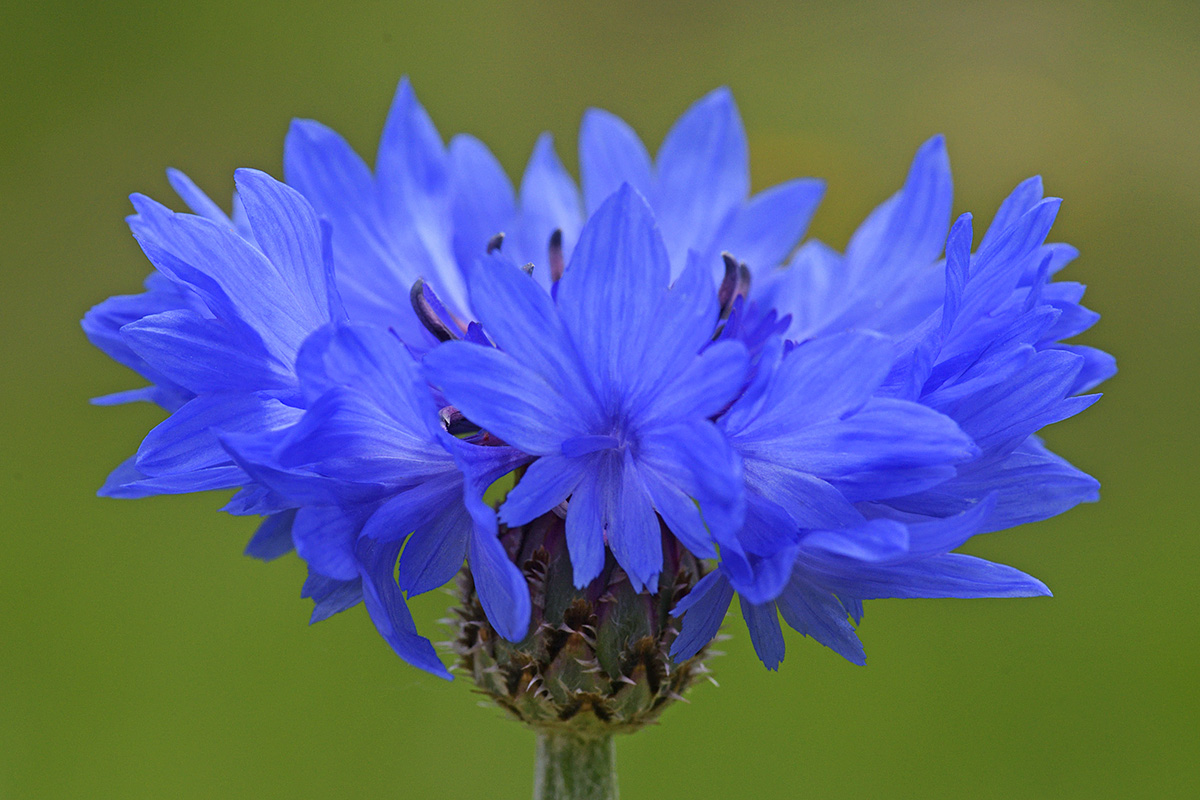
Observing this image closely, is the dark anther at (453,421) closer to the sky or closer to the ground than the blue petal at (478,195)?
closer to the ground

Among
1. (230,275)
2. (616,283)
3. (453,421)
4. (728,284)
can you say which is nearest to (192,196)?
(230,275)

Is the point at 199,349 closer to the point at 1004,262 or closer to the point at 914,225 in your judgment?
the point at 1004,262

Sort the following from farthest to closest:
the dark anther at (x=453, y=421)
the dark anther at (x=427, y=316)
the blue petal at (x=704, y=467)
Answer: the dark anther at (x=427, y=316) < the dark anther at (x=453, y=421) < the blue petal at (x=704, y=467)

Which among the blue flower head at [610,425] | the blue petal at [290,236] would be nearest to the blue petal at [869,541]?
the blue flower head at [610,425]

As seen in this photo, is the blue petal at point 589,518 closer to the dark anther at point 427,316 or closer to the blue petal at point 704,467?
the blue petal at point 704,467

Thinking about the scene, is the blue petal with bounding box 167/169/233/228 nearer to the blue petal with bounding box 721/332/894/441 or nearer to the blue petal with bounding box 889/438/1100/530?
the blue petal with bounding box 721/332/894/441

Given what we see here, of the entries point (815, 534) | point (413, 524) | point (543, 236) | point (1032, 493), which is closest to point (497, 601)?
point (413, 524)
